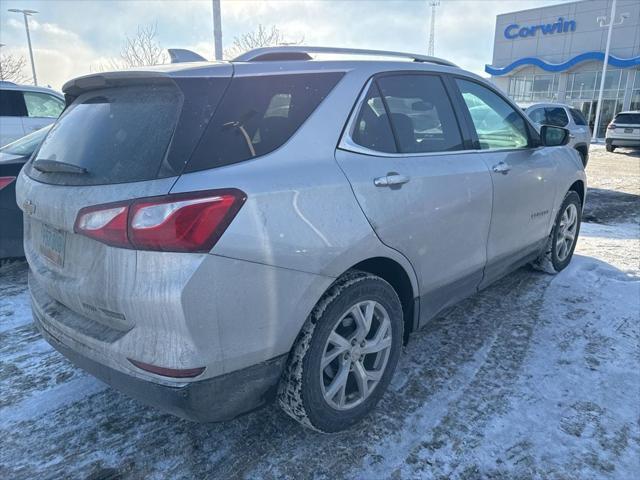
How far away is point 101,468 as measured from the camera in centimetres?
220

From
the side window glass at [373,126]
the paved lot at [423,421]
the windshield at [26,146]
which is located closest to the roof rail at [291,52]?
the side window glass at [373,126]

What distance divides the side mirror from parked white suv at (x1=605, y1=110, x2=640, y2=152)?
687 inches

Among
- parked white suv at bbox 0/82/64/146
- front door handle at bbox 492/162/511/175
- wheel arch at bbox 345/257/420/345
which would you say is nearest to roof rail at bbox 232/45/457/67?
front door handle at bbox 492/162/511/175

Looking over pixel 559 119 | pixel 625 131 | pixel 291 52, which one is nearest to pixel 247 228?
pixel 291 52

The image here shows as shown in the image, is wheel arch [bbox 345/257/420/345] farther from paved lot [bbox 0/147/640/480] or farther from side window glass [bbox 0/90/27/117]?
side window glass [bbox 0/90/27/117]

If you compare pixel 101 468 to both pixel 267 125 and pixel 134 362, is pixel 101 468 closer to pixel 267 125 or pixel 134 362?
pixel 134 362

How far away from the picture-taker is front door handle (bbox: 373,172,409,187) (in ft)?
7.72

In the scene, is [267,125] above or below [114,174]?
above

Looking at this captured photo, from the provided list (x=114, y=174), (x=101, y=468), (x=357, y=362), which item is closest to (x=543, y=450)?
(x=357, y=362)

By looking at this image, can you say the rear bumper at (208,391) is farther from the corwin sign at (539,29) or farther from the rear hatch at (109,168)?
the corwin sign at (539,29)

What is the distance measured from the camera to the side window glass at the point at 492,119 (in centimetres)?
331

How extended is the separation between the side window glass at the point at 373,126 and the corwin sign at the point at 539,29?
115ft

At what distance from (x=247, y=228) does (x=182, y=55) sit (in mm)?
1460

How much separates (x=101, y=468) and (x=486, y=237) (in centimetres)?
261
